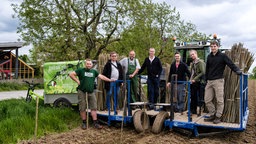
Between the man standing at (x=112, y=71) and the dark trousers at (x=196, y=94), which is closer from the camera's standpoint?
the dark trousers at (x=196, y=94)

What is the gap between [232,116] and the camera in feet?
24.7

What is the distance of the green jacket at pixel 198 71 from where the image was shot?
804cm

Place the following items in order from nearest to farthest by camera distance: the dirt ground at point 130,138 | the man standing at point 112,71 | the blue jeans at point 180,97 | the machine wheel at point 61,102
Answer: the dirt ground at point 130,138, the blue jeans at point 180,97, the man standing at point 112,71, the machine wheel at point 61,102

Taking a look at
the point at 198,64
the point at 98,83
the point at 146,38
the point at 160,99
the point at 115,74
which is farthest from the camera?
the point at 146,38

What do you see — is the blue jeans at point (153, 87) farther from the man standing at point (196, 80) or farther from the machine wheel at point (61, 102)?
the machine wheel at point (61, 102)

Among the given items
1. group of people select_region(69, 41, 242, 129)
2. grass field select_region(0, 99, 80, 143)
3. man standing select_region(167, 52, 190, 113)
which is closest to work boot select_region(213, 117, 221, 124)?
group of people select_region(69, 41, 242, 129)

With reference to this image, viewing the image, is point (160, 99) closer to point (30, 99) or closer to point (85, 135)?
point (85, 135)

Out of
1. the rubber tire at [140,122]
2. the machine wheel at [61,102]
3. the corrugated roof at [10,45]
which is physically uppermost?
the corrugated roof at [10,45]

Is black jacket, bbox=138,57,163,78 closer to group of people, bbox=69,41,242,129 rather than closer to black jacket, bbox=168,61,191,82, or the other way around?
group of people, bbox=69,41,242,129

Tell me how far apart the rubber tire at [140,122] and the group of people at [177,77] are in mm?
561

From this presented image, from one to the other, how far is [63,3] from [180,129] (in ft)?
49.0

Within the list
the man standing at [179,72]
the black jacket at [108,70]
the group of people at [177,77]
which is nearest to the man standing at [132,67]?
the group of people at [177,77]

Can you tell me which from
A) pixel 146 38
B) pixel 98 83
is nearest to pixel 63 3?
pixel 146 38

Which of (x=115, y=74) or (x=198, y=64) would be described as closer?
(x=198, y=64)
